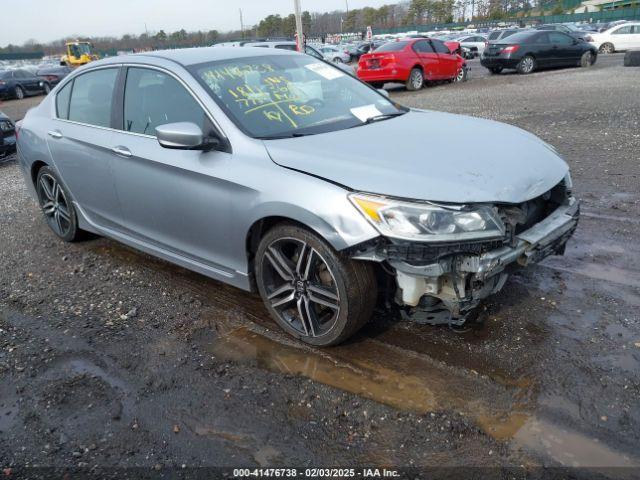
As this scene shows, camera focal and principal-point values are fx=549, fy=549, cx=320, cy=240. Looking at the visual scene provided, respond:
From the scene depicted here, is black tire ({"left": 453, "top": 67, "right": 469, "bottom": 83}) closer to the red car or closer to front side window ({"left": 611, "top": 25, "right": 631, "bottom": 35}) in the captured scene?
the red car

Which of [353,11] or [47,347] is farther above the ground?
[353,11]

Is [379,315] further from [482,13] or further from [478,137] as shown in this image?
[482,13]

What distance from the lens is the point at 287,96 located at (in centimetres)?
386

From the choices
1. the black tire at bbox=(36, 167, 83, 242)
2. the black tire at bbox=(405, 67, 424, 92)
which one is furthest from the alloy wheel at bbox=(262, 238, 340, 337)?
the black tire at bbox=(405, 67, 424, 92)

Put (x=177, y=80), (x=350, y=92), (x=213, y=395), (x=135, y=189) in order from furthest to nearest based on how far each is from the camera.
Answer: (x=350, y=92), (x=135, y=189), (x=177, y=80), (x=213, y=395)

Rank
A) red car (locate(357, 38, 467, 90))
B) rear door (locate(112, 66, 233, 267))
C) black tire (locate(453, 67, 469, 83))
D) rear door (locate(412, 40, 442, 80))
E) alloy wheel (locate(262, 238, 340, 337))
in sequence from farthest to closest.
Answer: black tire (locate(453, 67, 469, 83)) → rear door (locate(412, 40, 442, 80)) → red car (locate(357, 38, 467, 90)) → rear door (locate(112, 66, 233, 267)) → alloy wheel (locate(262, 238, 340, 337))

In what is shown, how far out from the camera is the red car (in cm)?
1692

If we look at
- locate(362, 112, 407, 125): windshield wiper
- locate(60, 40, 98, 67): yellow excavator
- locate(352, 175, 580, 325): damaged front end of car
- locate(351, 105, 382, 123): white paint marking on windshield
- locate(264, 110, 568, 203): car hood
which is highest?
locate(60, 40, 98, 67): yellow excavator

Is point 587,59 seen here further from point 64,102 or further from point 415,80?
point 64,102

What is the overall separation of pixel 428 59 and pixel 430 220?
16.3 metres

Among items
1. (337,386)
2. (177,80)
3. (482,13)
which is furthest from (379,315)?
(482,13)

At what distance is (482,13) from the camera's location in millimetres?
104250

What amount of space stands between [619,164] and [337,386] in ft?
18.4

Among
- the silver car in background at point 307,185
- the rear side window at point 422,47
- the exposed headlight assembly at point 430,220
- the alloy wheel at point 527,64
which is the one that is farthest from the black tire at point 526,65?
the exposed headlight assembly at point 430,220
